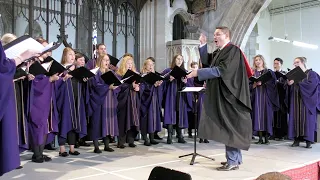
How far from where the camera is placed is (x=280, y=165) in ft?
15.0

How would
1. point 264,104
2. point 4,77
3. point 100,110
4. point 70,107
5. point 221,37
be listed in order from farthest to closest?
point 264,104, point 100,110, point 70,107, point 221,37, point 4,77

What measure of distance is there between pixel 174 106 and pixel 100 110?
1.54 m

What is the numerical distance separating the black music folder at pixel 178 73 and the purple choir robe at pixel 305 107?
212 cm

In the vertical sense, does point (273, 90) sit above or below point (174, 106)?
above

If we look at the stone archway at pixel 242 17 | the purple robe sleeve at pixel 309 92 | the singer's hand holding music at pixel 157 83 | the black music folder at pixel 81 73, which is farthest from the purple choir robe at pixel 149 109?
the stone archway at pixel 242 17

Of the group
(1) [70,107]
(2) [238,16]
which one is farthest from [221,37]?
(2) [238,16]

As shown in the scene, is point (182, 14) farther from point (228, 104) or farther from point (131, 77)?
point (228, 104)

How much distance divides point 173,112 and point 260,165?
2236mm

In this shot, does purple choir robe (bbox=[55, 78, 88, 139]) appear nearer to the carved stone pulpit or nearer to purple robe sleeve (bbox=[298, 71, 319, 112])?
purple robe sleeve (bbox=[298, 71, 319, 112])

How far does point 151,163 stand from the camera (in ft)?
15.3

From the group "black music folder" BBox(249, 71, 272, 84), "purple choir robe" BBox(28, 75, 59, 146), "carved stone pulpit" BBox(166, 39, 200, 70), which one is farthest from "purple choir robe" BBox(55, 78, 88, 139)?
"carved stone pulpit" BBox(166, 39, 200, 70)

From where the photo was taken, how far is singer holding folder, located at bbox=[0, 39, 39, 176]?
8.16ft

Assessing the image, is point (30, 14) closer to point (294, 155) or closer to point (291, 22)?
point (294, 155)

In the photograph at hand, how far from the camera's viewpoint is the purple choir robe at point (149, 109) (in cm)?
632
